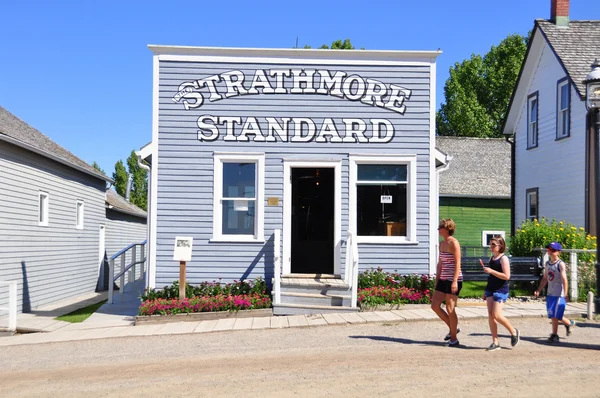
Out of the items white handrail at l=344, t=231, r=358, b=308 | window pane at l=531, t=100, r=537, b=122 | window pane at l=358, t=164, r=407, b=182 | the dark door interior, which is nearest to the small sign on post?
the dark door interior

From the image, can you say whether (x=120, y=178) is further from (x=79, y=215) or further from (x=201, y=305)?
(x=201, y=305)

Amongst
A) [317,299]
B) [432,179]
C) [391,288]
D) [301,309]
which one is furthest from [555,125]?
[301,309]

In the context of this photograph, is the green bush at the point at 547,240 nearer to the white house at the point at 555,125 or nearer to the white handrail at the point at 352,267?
the white house at the point at 555,125

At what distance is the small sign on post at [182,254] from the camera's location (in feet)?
40.1

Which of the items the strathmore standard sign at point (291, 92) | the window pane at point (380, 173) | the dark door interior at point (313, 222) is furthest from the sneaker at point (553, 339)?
the strathmore standard sign at point (291, 92)

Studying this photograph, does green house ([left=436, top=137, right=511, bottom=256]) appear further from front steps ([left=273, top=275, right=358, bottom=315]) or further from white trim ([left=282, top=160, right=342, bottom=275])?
front steps ([left=273, top=275, right=358, bottom=315])

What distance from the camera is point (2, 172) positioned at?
1584 centimetres

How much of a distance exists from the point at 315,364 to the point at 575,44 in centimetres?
1618

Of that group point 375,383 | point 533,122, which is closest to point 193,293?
point 375,383

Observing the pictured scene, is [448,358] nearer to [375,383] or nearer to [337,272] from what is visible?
[375,383]

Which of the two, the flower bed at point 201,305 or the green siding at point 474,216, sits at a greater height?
the green siding at point 474,216

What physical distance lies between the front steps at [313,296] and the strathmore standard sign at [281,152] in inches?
24.9

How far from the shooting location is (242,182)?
13352 mm

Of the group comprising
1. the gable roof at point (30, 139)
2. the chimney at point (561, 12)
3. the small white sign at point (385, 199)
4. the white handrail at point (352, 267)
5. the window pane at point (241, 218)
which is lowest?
the white handrail at point (352, 267)
